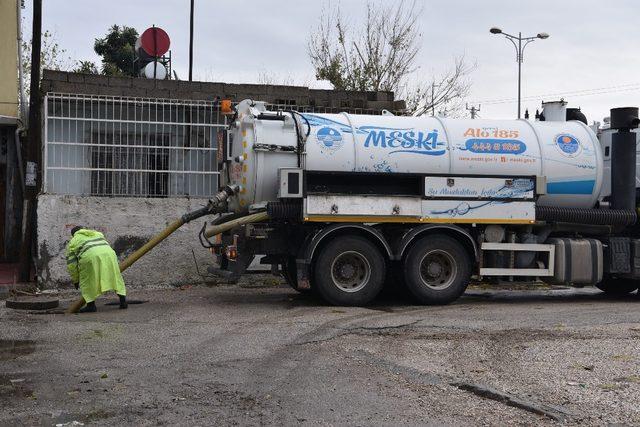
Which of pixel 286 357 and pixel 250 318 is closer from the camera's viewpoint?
pixel 286 357

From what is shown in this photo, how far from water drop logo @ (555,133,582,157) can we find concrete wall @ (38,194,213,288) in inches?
247

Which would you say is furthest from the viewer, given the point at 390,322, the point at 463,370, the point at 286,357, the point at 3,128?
the point at 3,128

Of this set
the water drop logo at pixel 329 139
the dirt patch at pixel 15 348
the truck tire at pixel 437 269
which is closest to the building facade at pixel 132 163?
the water drop logo at pixel 329 139

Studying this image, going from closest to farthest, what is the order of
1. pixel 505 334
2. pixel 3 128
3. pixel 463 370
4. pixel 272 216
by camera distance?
1. pixel 463 370
2. pixel 505 334
3. pixel 272 216
4. pixel 3 128

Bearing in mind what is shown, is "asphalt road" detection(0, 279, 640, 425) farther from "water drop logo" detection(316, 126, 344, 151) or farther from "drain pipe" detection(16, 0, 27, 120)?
"drain pipe" detection(16, 0, 27, 120)

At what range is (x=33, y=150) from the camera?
13.7 metres

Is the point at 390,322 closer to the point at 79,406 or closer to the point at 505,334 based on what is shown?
the point at 505,334

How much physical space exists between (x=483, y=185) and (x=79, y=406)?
24.7ft

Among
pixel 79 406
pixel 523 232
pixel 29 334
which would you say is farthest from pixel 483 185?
pixel 79 406

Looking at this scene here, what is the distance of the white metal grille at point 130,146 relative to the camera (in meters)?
14.2

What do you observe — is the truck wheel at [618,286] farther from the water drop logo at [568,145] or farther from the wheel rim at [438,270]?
the wheel rim at [438,270]

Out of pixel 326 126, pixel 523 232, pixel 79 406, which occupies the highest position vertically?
pixel 326 126

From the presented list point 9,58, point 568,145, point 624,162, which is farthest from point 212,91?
point 624,162

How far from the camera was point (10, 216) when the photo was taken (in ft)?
56.1
